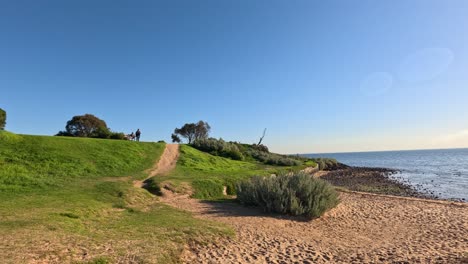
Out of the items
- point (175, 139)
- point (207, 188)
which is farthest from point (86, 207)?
point (175, 139)

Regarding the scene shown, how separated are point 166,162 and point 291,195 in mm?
14422

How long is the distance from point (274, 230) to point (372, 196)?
13.1 m

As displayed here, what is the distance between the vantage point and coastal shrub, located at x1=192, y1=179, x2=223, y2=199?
1677 cm

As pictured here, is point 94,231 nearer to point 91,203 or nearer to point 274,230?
point 91,203

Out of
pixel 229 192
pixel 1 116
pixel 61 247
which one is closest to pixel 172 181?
pixel 229 192

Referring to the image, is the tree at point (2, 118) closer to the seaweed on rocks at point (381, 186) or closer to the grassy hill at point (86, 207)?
the grassy hill at point (86, 207)

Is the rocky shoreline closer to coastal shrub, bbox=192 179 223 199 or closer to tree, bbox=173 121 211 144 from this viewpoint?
coastal shrub, bbox=192 179 223 199

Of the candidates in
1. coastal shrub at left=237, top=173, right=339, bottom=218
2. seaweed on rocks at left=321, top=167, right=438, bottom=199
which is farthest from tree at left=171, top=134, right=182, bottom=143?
coastal shrub at left=237, top=173, right=339, bottom=218

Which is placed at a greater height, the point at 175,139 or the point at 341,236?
the point at 175,139

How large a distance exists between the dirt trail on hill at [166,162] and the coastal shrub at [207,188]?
313 centimetres

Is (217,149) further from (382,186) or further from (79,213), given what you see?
(79,213)

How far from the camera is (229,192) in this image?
1859cm

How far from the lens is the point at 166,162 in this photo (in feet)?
83.4

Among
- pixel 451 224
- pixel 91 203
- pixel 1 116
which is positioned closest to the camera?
pixel 91 203
